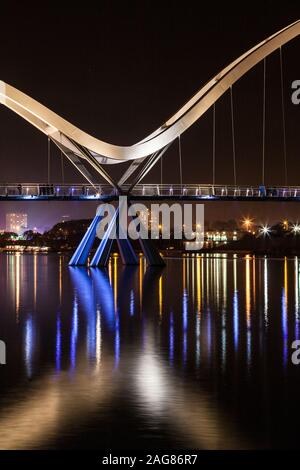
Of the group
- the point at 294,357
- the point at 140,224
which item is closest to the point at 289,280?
the point at 140,224

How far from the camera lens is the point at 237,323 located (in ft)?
72.4

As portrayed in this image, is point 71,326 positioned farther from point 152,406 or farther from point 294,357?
point 152,406

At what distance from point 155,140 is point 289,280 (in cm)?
2174

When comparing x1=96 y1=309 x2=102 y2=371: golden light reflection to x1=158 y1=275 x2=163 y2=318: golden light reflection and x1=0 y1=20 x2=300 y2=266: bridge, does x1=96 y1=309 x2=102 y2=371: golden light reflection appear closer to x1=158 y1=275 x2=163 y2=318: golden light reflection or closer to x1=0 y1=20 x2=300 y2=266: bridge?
x1=158 y1=275 x2=163 y2=318: golden light reflection

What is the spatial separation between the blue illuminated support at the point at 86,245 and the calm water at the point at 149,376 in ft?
106

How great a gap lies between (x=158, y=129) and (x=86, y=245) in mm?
10134

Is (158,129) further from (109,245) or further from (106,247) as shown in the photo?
(106,247)

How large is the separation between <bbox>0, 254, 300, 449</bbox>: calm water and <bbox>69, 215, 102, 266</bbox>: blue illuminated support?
106ft

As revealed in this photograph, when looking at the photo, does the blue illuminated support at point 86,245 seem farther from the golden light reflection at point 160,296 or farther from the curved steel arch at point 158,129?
the golden light reflection at point 160,296

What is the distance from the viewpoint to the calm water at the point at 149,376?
10.1 m

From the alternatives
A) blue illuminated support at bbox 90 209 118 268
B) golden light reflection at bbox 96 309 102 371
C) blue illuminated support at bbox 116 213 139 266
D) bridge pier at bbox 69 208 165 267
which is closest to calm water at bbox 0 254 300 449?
golden light reflection at bbox 96 309 102 371

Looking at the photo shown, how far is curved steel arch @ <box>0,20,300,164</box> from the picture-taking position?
55156 mm

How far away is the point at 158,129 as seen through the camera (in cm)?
6275

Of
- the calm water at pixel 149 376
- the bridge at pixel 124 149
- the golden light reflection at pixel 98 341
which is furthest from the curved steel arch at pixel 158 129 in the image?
the golden light reflection at pixel 98 341
